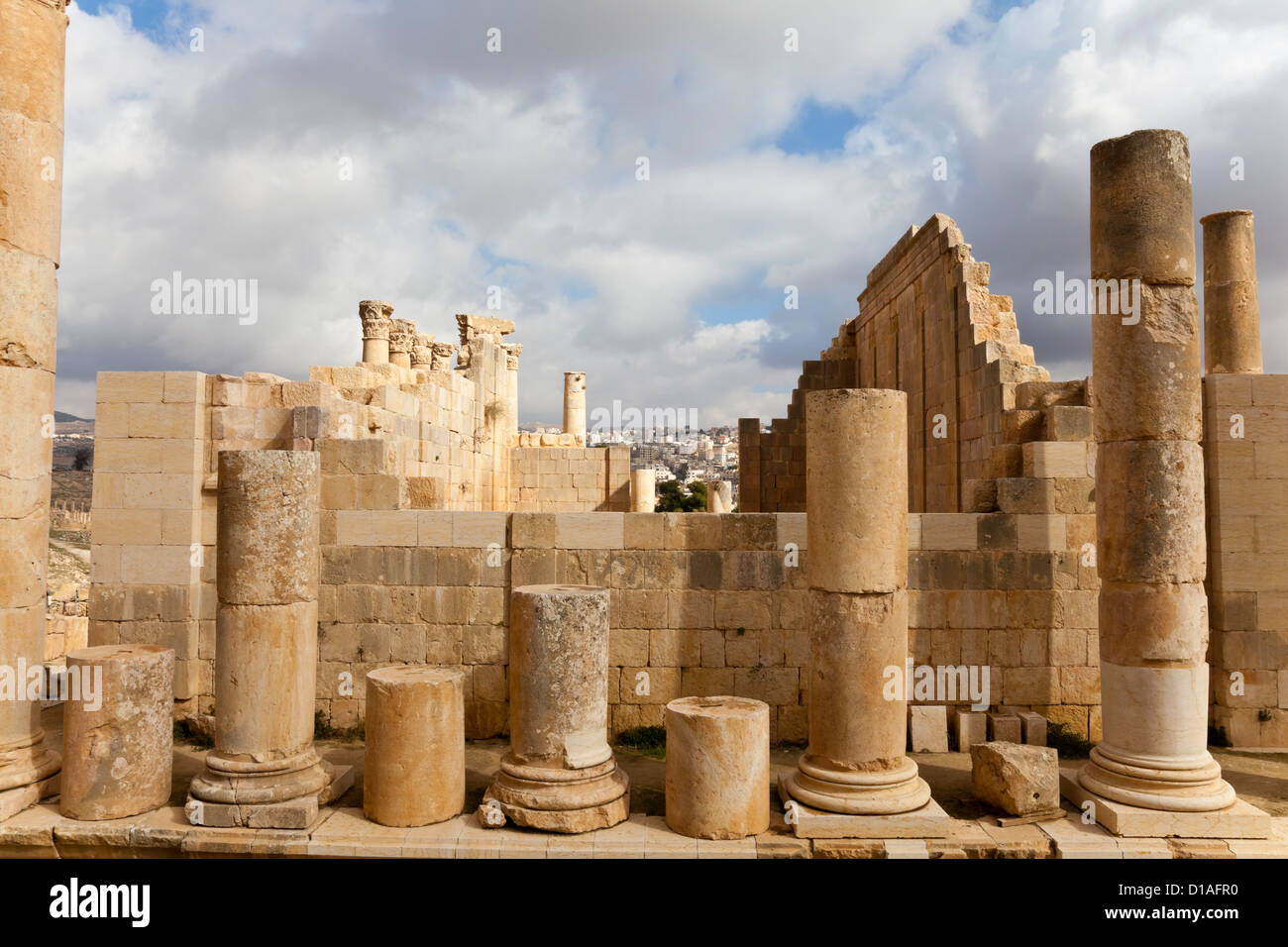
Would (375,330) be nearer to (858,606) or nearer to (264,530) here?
(264,530)

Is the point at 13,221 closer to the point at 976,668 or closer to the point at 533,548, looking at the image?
the point at 533,548

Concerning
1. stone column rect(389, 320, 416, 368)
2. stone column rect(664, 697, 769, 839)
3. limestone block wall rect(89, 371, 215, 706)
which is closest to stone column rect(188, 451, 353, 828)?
limestone block wall rect(89, 371, 215, 706)

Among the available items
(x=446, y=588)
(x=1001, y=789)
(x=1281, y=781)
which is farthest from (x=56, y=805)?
(x=1281, y=781)

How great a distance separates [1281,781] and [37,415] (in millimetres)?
11835

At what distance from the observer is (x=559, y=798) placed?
653cm

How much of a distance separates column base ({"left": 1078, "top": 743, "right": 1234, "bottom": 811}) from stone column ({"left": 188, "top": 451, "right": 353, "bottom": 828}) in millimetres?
6505

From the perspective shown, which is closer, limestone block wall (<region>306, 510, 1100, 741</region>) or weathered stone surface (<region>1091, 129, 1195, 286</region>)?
weathered stone surface (<region>1091, 129, 1195, 286</region>)

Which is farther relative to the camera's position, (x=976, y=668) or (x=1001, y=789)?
(x=976, y=668)

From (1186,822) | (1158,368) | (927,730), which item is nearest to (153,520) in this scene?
(927,730)

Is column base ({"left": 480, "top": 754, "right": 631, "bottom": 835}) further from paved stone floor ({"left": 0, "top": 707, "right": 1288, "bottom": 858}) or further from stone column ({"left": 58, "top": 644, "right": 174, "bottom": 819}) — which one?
stone column ({"left": 58, "top": 644, "right": 174, "bottom": 819})

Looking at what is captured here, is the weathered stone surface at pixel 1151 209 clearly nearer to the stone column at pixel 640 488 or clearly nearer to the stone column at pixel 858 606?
the stone column at pixel 858 606

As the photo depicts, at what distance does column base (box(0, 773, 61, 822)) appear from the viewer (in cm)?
676
